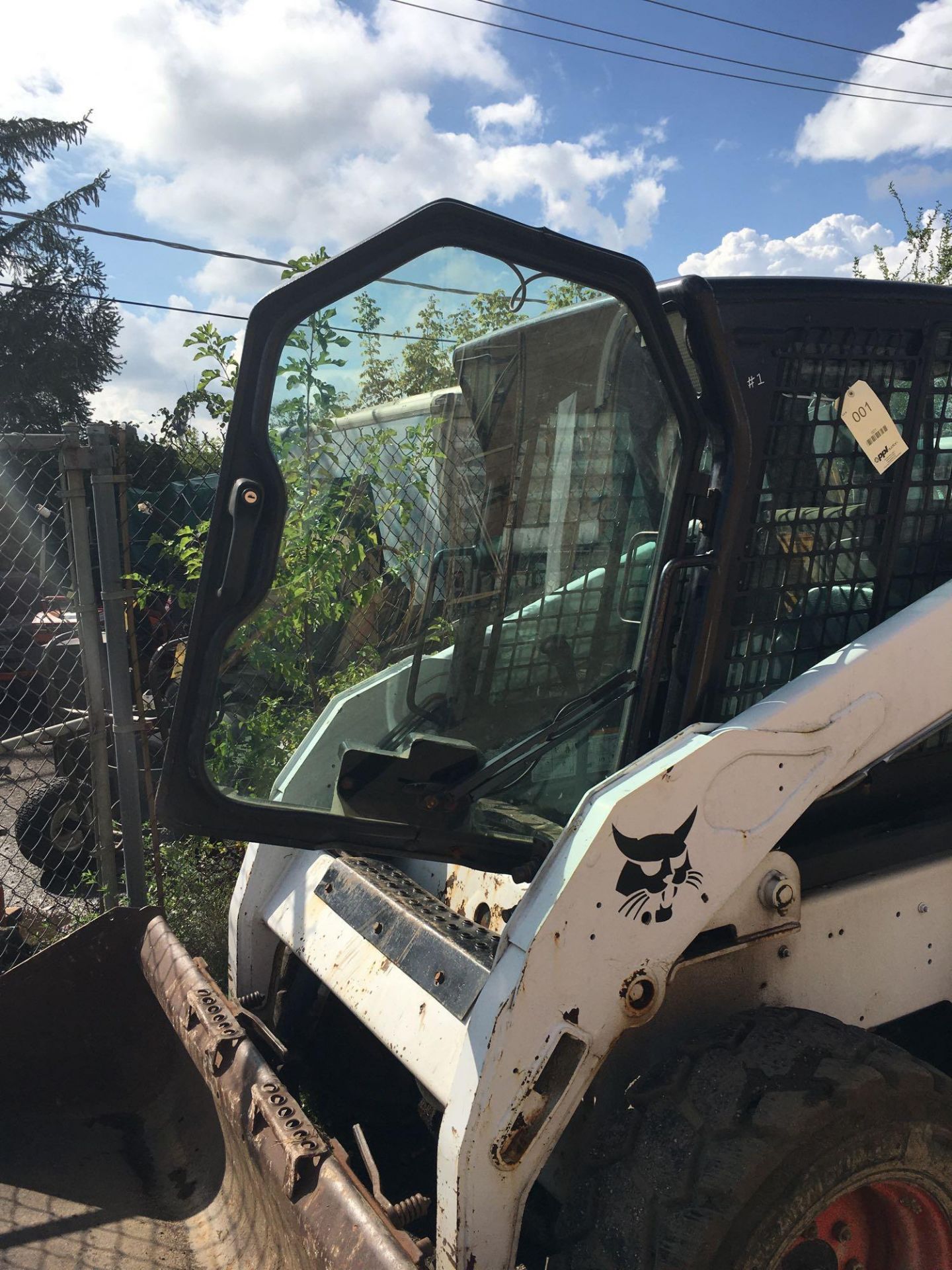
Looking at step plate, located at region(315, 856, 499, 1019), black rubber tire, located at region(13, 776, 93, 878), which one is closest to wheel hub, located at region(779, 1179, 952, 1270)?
step plate, located at region(315, 856, 499, 1019)

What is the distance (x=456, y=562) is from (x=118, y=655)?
193cm

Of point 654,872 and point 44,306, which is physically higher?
point 44,306

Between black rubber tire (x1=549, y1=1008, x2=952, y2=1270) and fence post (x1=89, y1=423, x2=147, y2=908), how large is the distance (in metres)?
2.33

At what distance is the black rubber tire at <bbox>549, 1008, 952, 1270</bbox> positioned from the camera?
5.72 ft

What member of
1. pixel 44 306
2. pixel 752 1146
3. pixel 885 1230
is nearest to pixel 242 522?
pixel 752 1146

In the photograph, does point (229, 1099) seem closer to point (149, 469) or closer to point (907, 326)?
point (907, 326)

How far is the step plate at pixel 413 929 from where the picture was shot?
213cm

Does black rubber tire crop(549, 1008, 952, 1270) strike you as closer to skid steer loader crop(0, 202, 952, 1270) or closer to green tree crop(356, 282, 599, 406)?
skid steer loader crop(0, 202, 952, 1270)

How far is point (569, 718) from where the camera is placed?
216cm

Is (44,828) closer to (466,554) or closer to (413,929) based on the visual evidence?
(413,929)

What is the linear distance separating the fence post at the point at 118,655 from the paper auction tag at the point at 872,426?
2459 mm

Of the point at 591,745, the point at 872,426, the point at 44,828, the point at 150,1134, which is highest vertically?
the point at 872,426

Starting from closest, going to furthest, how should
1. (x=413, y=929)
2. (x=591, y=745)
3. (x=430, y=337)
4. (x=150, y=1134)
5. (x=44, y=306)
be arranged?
(x=430, y=337)
(x=591, y=745)
(x=413, y=929)
(x=150, y=1134)
(x=44, y=306)

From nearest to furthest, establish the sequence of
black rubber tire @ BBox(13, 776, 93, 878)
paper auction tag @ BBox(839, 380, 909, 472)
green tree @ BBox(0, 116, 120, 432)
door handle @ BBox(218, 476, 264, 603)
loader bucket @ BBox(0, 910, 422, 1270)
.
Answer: door handle @ BBox(218, 476, 264, 603) → loader bucket @ BBox(0, 910, 422, 1270) → paper auction tag @ BBox(839, 380, 909, 472) → black rubber tire @ BBox(13, 776, 93, 878) → green tree @ BBox(0, 116, 120, 432)
